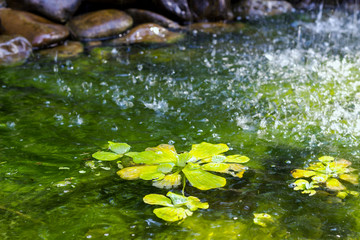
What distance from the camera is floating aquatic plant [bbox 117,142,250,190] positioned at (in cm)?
187

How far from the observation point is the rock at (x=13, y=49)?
4.38 m

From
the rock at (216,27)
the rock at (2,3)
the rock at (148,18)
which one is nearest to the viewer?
the rock at (2,3)

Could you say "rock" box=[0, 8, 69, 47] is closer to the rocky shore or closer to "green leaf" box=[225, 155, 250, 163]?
the rocky shore

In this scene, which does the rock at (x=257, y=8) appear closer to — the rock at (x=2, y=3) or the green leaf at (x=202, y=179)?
the rock at (x=2, y=3)

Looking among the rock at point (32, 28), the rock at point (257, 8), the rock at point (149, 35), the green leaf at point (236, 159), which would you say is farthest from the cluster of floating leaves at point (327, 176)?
the rock at point (257, 8)

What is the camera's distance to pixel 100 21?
570 centimetres

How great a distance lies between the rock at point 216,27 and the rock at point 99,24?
108 cm

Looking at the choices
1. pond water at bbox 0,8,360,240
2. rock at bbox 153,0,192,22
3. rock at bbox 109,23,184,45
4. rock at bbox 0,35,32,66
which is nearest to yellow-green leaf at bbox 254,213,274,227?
pond water at bbox 0,8,360,240

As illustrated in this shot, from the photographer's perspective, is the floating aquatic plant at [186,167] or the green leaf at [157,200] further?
the floating aquatic plant at [186,167]

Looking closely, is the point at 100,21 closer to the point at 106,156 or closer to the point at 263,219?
the point at 106,156

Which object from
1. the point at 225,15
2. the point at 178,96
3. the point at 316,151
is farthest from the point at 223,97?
the point at 225,15

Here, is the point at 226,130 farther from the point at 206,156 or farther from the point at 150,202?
the point at 150,202

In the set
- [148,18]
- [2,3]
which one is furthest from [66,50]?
[148,18]

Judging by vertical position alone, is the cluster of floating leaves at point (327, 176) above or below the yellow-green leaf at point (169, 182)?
below
